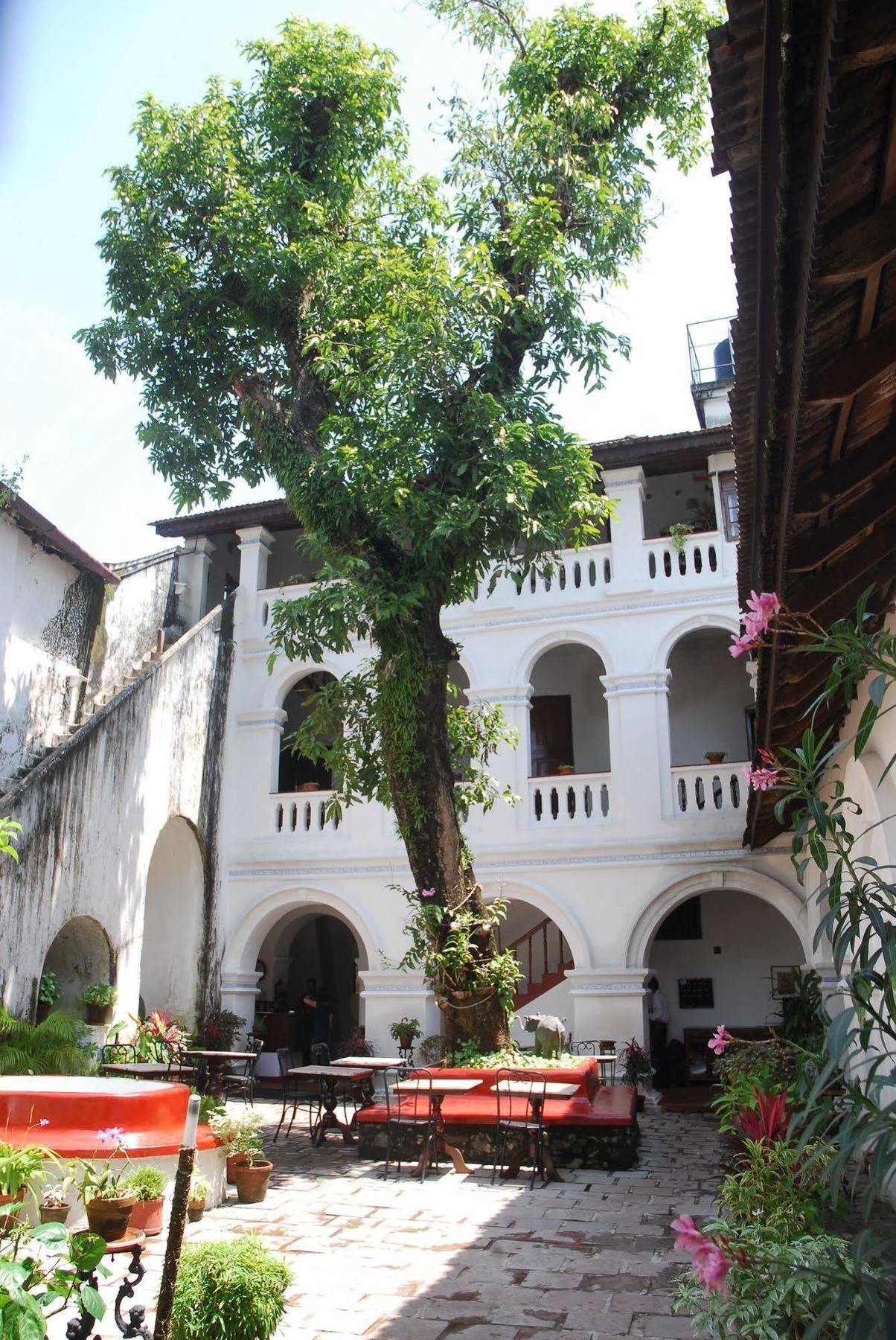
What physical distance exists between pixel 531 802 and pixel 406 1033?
3527 mm

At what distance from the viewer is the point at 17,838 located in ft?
35.8

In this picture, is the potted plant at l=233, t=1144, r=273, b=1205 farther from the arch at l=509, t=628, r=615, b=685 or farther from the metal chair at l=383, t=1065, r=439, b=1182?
the arch at l=509, t=628, r=615, b=685

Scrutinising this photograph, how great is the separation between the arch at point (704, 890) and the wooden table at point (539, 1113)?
487 cm

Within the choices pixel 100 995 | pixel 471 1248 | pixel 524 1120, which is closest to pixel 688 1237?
pixel 471 1248

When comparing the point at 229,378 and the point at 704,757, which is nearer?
the point at 229,378

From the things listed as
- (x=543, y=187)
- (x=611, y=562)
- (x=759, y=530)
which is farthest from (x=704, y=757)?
(x=759, y=530)

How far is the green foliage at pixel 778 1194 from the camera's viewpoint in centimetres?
498

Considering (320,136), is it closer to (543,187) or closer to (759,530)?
(543,187)

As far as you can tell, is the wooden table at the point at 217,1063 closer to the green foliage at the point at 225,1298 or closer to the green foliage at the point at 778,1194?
the green foliage at the point at 778,1194

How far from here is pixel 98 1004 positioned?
39.4 ft

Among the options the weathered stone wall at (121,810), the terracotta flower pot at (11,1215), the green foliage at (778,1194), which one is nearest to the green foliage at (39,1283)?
the terracotta flower pot at (11,1215)

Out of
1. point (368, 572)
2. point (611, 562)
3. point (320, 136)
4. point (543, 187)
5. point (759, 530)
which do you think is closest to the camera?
point (759, 530)

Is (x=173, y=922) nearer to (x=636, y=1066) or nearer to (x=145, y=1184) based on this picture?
(x=636, y=1066)

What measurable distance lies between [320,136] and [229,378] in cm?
285
